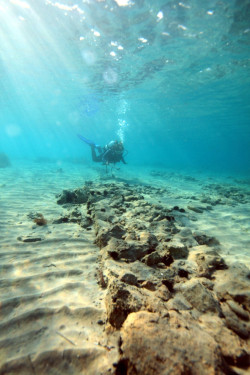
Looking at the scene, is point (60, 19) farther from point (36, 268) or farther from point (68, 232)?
point (36, 268)

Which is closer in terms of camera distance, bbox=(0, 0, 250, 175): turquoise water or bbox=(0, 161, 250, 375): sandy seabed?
bbox=(0, 161, 250, 375): sandy seabed

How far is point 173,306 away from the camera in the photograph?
2117mm

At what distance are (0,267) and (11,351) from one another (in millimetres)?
1603

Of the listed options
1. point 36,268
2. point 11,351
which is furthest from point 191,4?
point 11,351

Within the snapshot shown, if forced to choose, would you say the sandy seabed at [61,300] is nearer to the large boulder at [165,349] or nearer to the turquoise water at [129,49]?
the large boulder at [165,349]

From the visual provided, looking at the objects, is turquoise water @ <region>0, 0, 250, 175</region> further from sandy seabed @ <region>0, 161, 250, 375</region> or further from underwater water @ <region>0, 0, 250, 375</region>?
sandy seabed @ <region>0, 161, 250, 375</region>

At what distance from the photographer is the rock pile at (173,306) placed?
1.42 meters

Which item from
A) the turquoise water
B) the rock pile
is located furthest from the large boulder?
the turquoise water

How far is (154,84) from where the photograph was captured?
78.8 feet

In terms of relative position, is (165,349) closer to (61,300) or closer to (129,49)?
(61,300)

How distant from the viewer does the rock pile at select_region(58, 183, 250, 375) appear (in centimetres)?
142

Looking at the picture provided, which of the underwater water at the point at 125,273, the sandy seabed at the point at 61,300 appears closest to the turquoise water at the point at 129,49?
the underwater water at the point at 125,273

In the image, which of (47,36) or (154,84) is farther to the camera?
(154,84)

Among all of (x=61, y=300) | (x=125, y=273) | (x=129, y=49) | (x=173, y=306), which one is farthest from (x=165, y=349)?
(x=129, y=49)
